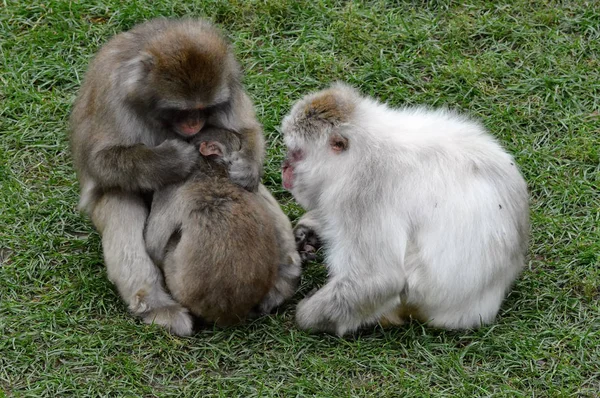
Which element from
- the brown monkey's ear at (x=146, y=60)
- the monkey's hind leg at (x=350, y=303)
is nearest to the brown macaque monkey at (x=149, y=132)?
the brown monkey's ear at (x=146, y=60)

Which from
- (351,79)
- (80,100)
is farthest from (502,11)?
(80,100)

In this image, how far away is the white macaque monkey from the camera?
6.58m

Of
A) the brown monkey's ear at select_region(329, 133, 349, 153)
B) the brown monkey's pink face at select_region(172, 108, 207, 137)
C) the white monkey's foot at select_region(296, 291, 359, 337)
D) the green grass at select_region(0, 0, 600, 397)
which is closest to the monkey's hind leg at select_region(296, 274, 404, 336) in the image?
the white monkey's foot at select_region(296, 291, 359, 337)

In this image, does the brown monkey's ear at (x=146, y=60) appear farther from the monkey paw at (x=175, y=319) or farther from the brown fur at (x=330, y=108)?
the monkey paw at (x=175, y=319)

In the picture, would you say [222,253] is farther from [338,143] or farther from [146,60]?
[146,60]

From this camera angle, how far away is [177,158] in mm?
6789

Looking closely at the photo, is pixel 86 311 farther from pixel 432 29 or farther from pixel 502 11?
pixel 502 11

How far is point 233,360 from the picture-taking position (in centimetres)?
662

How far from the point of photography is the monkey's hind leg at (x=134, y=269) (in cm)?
678

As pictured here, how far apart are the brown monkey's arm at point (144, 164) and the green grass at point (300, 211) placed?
0.81m

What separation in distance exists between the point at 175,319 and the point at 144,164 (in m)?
1.01

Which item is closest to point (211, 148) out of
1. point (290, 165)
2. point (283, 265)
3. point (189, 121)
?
point (189, 121)

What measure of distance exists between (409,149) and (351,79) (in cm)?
232

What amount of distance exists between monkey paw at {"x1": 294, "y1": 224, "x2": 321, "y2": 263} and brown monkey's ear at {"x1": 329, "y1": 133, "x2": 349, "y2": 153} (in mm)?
939
